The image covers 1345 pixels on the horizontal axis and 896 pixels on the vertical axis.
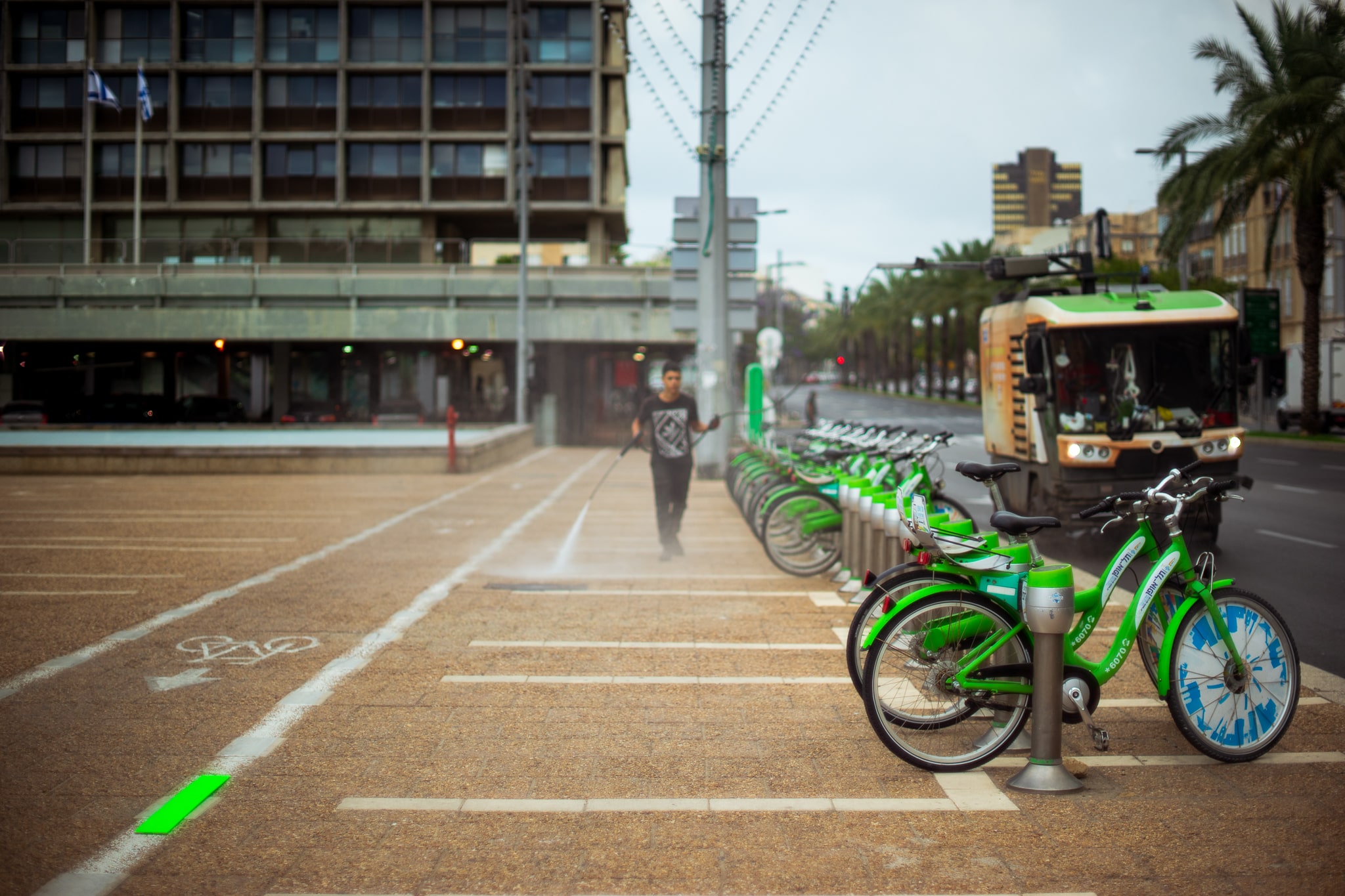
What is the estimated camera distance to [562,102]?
1989 inches

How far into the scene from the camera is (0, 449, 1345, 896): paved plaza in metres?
3.99

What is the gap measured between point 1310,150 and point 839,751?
1107 inches

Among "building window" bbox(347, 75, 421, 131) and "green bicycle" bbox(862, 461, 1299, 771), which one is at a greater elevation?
"building window" bbox(347, 75, 421, 131)

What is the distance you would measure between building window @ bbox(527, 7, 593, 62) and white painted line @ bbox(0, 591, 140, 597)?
43.6 meters

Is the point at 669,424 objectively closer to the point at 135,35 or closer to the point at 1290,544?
the point at 1290,544

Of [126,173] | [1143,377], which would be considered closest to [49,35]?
[1143,377]

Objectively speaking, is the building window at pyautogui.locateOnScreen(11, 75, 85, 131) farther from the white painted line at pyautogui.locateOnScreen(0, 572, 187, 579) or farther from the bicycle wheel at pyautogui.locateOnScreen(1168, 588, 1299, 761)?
the bicycle wheel at pyautogui.locateOnScreen(1168, 588, 1299, 761)

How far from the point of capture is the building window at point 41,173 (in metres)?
13.5

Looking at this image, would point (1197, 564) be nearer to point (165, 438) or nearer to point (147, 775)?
point (147, 775)

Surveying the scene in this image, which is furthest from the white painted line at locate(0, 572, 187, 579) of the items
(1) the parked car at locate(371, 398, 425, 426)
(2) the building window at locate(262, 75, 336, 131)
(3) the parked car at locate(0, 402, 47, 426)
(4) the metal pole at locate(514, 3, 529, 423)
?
(2) the building window at locate(262, 75, 336, 131)

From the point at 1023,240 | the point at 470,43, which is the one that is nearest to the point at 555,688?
the point at 470,43

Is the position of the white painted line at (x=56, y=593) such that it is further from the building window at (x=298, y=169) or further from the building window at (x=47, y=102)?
the building window at (x=298, y=169)

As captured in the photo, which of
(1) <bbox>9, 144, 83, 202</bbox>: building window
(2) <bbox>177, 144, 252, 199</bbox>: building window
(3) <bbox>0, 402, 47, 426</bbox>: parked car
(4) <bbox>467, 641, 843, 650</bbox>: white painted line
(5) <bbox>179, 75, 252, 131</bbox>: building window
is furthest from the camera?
(2) <bbox>177, 144, 252, 199</bbox>: building window

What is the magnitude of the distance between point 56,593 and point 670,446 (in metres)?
5.25
